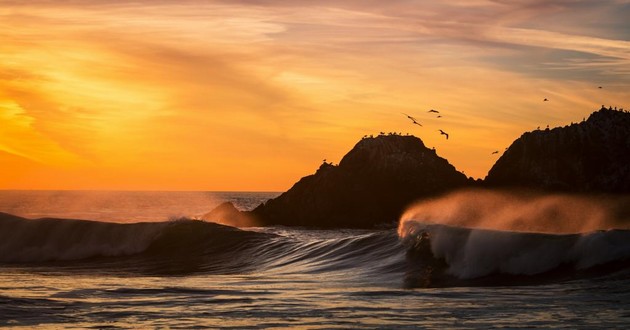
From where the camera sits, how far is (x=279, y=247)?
37.8 m

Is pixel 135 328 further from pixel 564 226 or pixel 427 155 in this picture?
pixel 427 155

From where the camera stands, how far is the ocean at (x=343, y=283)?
59.1ft

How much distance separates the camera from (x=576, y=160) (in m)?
80.8

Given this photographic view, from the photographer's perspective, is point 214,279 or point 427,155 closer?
point 214,279

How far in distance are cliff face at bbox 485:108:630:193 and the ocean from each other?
148 ft

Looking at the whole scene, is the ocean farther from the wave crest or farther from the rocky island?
the rocky island

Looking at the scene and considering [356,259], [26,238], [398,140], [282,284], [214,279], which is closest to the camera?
[282,284]

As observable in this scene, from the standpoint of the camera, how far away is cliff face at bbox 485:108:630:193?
80.1 m

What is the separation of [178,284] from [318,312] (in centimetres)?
812

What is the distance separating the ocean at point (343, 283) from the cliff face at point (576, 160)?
45.1m

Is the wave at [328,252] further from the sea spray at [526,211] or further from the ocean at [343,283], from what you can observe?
the sea spray at [526,211]

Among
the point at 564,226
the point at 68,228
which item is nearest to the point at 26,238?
the point at 68,228

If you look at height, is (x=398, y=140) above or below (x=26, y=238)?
above

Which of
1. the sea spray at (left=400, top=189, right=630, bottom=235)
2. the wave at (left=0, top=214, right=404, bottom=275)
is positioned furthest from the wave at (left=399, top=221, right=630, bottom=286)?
the sea spray at (left=400, top=189, right=630, bottom=235)
